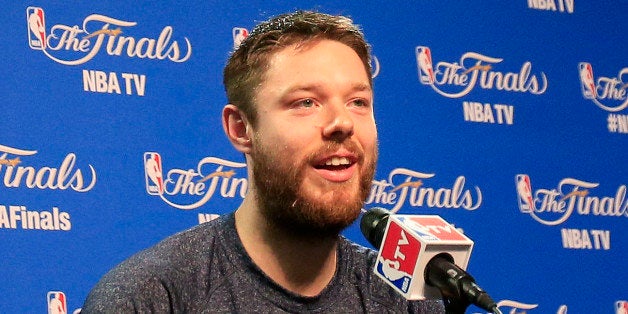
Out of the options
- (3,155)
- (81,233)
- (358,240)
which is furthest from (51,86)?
(358,240)

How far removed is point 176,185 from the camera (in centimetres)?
312

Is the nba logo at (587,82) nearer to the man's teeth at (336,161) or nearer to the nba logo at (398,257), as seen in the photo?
the man's teeth at (336,161)

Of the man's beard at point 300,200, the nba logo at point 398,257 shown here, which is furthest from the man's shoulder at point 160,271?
the nba logo at point 398,257

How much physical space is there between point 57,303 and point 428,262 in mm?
1625

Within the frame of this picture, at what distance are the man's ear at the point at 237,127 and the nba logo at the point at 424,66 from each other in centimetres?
149

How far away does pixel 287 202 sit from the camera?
79.5 inches

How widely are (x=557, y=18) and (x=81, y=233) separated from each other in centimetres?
195

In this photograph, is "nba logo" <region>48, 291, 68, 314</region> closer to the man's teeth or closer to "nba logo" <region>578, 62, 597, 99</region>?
the man's teeth

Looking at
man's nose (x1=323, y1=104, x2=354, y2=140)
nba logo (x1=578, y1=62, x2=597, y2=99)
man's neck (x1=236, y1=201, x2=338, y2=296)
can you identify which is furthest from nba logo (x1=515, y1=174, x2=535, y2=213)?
man's nose (x1=323, y1=104, x2=354, y2=140)

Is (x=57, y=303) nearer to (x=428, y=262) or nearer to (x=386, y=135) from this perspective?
(x=386, y=135)

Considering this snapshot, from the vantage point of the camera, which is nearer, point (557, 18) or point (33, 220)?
point (33, 220)

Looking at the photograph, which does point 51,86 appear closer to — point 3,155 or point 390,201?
point 3,155

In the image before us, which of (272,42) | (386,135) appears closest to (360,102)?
(272,42)

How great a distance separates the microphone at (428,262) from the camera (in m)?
1.54
